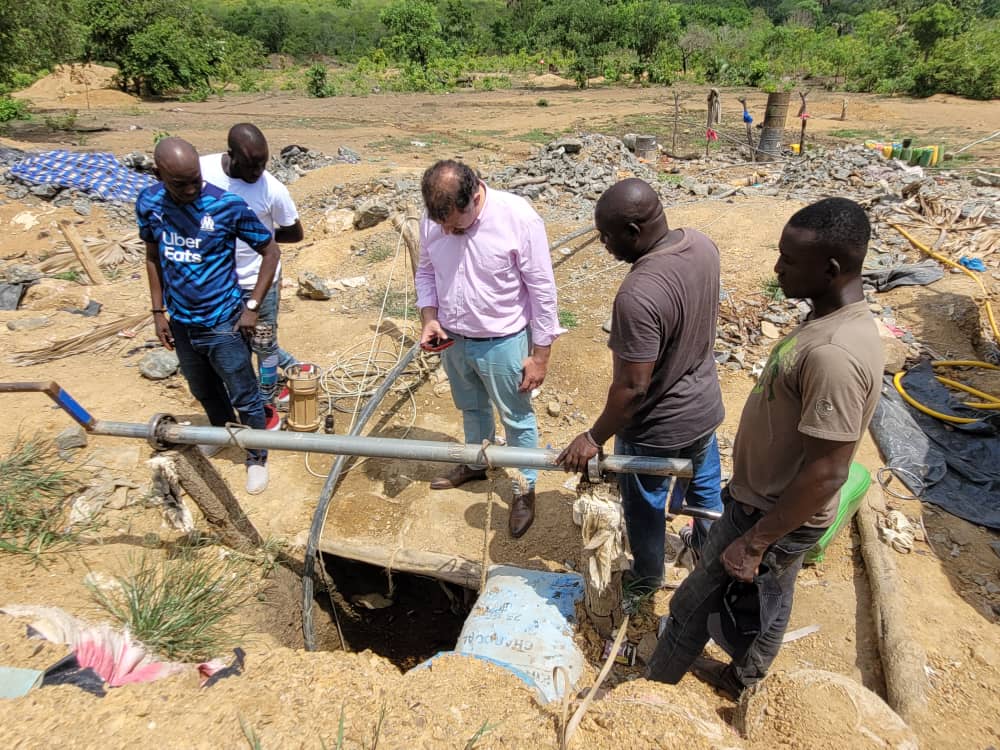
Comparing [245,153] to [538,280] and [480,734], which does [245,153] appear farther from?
[480,734]

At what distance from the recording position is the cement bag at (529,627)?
2.13m

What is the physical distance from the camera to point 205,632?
2.24m

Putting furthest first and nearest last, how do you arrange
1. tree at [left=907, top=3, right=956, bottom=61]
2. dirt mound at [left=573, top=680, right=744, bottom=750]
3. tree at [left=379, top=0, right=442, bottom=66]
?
tree at [left=379, top=0, right=442, bottom=66]
tree at [left=907, top=3, right=956, bottom=61]
dirt mound at [left=573, top=680, right=744, bottom=750]

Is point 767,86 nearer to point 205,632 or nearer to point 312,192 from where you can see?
point 312,192

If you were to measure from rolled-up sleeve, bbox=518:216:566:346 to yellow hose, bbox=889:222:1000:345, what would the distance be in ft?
14.8

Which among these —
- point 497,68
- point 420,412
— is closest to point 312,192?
point 420,412

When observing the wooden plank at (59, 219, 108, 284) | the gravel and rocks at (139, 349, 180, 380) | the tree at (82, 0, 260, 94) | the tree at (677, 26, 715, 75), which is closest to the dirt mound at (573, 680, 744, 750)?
the gravel and rocks at (139, 349, 180, 380)

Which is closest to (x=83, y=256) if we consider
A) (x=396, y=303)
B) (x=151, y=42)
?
(x=396, y=303)

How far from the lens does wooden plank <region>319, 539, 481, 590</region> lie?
126 inches

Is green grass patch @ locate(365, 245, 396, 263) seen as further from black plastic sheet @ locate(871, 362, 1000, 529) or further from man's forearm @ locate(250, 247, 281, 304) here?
black plastic sheet @ locate(871, 362, 1000, 529)

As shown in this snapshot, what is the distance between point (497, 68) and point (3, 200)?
2863 centimetres

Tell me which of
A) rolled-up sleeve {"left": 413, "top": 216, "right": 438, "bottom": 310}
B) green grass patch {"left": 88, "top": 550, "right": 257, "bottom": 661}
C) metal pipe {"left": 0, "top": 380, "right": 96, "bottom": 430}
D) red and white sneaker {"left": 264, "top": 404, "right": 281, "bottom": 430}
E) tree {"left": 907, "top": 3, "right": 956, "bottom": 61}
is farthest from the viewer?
tree {"left": 907, "top": 3, "right": 956, "bottom": 61}

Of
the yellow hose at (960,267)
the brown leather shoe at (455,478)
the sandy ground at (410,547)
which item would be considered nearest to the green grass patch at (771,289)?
the sandy ground at (410,547)

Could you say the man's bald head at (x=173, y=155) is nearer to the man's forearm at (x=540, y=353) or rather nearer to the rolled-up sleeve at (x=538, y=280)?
the rolled-up sleeve at (x=538, y=280)
